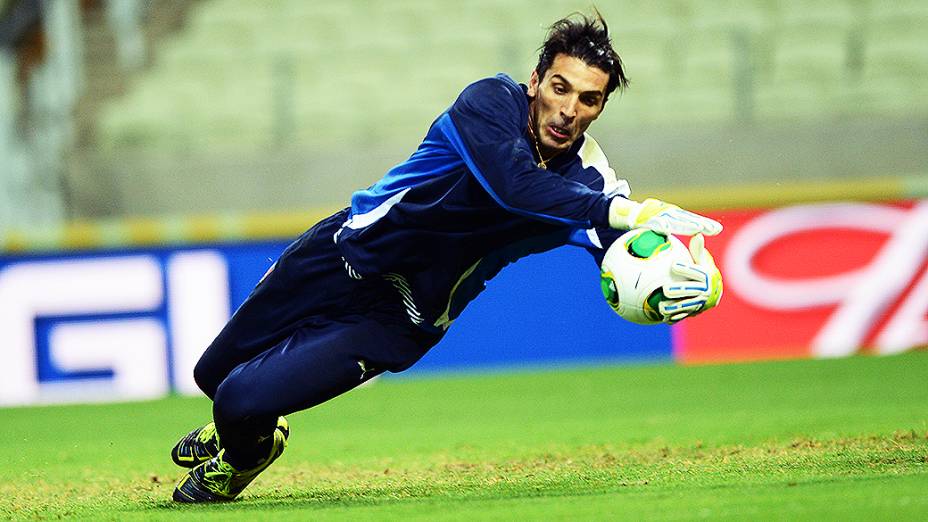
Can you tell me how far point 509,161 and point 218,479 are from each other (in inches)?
77.2

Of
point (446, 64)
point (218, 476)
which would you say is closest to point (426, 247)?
point (218, 476)

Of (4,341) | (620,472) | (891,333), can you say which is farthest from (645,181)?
(620,472)

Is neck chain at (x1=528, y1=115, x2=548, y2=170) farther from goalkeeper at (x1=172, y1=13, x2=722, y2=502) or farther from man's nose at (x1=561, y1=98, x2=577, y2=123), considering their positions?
man's nose at (x1=561, y1=98, x2=577, y2=123)

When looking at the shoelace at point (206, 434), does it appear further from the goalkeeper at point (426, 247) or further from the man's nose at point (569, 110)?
the man's nose at point (569, 110)

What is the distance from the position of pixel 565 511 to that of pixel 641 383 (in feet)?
17.6

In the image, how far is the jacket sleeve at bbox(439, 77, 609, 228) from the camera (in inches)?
196

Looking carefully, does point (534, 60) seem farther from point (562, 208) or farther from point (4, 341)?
point (562, 208)

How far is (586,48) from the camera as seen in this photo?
207 inches

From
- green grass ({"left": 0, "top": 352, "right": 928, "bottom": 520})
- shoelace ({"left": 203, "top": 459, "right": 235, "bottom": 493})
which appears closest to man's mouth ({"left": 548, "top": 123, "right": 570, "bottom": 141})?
green grass ({"left": 0, "top": 352, "right": 928, "bottom": 520})

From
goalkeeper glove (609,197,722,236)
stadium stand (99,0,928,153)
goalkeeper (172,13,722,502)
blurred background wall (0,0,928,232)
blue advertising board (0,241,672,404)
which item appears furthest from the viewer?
stadium stand (99,0,928,153)

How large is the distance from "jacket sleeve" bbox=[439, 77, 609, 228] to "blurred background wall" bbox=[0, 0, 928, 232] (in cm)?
748

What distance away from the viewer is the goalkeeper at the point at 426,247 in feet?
16.7

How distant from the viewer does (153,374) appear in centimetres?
1080

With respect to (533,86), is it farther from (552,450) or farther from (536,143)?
(552,450)
